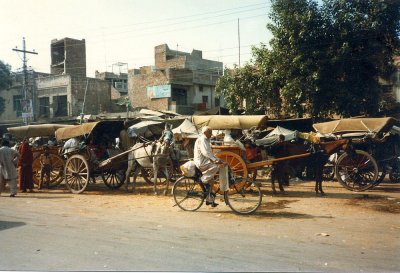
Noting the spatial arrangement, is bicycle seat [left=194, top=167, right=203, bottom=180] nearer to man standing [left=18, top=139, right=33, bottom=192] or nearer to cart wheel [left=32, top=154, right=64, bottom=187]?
cart wheel [left=32, top=154, right=64, bottom=187]

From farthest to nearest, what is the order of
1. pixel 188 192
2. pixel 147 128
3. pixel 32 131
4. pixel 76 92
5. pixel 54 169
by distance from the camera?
pixel 76 92, pixel 32 131, pixel 147 128, pixel 54 169, pixel 188 192

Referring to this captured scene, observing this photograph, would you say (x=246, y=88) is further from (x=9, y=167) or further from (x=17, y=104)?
(x=17, y=104)

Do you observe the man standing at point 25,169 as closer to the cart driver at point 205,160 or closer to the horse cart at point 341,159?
the horse cart at point 341,159

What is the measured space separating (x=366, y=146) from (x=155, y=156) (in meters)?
6.35

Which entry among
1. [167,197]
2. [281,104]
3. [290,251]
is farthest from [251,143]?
[281,104]

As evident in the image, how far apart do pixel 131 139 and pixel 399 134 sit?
8.39 meters

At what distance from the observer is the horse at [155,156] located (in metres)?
10.8

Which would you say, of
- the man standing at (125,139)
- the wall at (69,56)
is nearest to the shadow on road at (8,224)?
the man standing at (125,139)

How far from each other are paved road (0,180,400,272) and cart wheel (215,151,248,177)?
999 mm

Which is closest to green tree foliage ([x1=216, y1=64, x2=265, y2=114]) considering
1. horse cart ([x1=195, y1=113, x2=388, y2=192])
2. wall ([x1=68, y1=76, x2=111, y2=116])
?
horse cart ([x1=195, y1=113, x2=388, y2=192])

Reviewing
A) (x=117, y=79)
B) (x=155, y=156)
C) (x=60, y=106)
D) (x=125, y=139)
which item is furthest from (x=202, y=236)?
(x=117, y=79)

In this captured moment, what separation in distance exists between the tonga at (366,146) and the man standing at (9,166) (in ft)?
30.2

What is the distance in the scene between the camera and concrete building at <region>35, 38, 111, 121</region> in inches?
1363

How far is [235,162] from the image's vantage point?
389 inches
